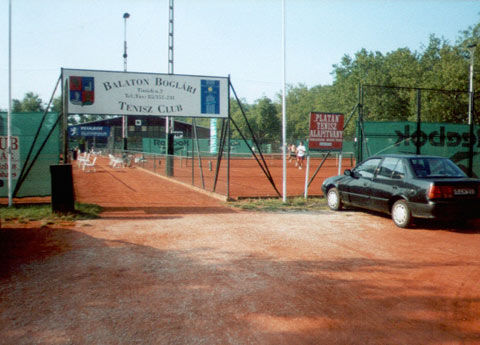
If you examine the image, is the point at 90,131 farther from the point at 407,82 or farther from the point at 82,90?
the point at 82,90

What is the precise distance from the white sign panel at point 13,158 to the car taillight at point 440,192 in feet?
31.3

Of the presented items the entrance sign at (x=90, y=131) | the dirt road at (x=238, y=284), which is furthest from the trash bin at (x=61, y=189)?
the entrance sign at (x=90, y=131)

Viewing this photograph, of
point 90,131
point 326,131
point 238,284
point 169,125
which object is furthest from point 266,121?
point 238,284

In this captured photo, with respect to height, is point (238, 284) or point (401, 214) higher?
point (401, 214)

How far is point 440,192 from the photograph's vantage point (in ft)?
27.4

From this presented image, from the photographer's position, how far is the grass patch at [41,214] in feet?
30.8

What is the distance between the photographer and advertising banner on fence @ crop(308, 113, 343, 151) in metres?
13.0

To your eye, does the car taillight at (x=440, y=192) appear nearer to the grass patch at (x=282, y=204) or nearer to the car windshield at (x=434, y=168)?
the car windshield at (x=434, y=168)

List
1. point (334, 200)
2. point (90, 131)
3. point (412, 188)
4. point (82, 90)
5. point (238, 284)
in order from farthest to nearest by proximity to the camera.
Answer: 1. point (90, 131)
2. point (82, 90)
3. point (334, 200)
4. point (412, 188)
5. point (238, 284)

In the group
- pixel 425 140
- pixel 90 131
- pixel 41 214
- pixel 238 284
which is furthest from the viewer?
pixel 90 131

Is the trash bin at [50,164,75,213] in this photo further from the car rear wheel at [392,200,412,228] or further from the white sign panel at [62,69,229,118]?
the car rear wheel at [392,200,412,228]

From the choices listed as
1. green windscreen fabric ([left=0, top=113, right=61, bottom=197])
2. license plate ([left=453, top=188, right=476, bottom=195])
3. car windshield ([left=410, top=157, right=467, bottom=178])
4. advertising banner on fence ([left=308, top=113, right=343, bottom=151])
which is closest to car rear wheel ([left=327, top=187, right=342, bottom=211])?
advertising banner on fence ([left=308, top=113, right=343, bottom=151])

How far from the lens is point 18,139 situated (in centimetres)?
1119

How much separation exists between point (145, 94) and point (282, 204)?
4844 millimetres
